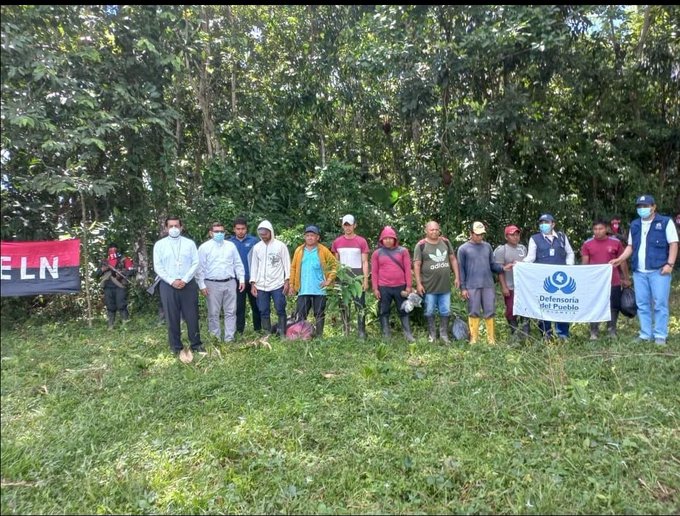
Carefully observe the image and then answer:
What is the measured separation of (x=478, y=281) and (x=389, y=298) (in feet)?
3.59

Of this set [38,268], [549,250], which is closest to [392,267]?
[549,250]

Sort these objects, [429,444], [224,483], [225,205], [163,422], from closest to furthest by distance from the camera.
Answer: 1. [224,483]
2. [429,444]
3. [163,422]
4. [225,205]

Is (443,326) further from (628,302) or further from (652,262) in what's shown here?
(652,262)

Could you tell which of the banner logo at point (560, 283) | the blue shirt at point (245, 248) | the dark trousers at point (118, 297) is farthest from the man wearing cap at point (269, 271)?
the banner logo at point (560, 283)

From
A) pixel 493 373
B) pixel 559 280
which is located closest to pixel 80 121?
pixel 493 373

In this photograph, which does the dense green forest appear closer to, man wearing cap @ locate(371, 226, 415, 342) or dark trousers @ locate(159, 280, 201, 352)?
dark trousers @ locate(159, 280, 201, 352)

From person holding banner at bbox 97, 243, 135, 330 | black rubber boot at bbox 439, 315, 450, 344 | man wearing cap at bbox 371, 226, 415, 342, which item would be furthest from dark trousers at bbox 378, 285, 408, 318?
person holding banner at bbox 97, 243, 135, 330

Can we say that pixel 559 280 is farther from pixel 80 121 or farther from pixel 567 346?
pixel 80 121

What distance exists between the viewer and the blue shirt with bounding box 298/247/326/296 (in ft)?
18.8

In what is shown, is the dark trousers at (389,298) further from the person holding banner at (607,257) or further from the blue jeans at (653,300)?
the blue jeans at (653,300)

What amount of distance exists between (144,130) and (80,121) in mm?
867

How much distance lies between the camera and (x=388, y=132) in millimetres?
11477

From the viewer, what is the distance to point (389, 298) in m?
5.81

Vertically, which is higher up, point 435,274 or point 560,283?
point 435,274
